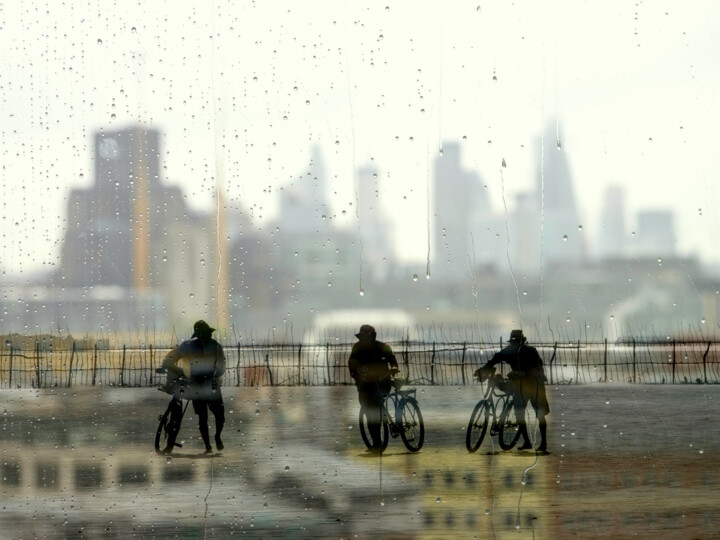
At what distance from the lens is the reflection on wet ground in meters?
3.66

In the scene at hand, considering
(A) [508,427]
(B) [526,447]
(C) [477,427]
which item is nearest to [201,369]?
(C) [477,427]

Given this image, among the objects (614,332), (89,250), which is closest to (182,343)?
(89,250)

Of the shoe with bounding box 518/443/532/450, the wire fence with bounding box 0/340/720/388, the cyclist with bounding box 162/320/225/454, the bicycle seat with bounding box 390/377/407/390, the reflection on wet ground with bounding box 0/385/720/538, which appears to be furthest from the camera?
the shoe with bounding box 518/443/532/450

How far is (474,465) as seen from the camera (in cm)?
437

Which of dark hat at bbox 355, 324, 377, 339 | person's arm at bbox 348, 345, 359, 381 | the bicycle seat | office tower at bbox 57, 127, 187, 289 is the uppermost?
office tower at bbox 57, 127, 187, 289

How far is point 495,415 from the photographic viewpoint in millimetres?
4441

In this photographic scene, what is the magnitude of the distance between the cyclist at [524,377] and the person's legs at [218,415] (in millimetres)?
1364

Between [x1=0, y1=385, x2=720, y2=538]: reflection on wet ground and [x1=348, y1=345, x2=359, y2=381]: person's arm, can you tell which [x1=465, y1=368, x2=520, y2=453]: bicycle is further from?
[x1=348, y1=345, x2=359, y2=381]: person's arm

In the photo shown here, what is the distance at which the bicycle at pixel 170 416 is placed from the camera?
14.1ft

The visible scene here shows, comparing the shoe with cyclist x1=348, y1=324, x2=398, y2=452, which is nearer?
cyclist x1=348, y1=324, x2=398, y2=452

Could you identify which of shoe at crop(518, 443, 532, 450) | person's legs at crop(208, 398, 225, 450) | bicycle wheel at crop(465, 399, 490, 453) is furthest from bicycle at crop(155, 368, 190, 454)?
shoe at crop(518, 443, 532, 450)

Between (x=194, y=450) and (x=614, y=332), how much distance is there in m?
2.32

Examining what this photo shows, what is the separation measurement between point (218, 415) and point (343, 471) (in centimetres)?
72

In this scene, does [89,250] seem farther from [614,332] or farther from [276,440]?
[614,332]
